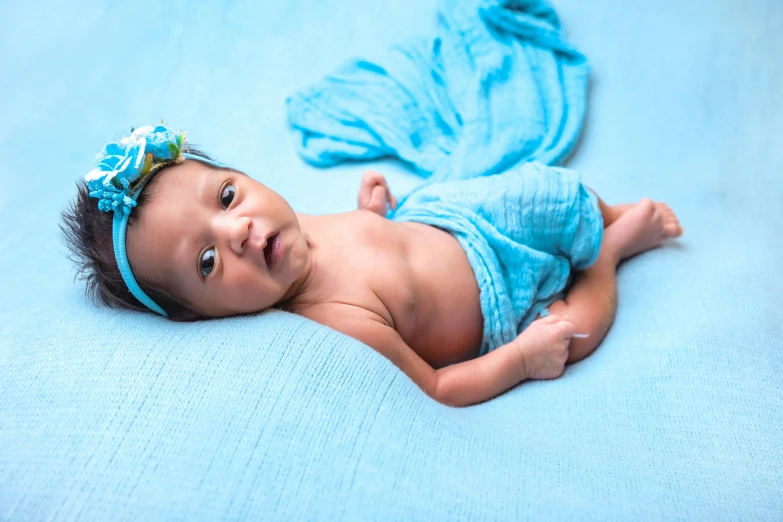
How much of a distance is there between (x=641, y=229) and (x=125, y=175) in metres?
1.08

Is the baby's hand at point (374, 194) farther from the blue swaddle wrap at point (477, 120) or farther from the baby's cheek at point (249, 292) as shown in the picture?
the baby's cheek at point (249, 292)

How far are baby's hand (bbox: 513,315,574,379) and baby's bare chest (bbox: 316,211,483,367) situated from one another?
0.13 metres

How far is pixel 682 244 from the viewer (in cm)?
142

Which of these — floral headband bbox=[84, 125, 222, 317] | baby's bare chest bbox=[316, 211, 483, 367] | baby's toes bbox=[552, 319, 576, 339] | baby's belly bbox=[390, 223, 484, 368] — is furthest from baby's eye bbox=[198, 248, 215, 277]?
baby's toes bbox=[552, 319, 576, 339]

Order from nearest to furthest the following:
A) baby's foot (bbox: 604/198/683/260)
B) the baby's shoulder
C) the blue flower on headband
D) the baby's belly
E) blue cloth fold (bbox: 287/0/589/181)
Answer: the blue flower on headband, the baby's shoulder, the baby's belly, baby's foot (bbox: 604/198/683/260), blue cloth fold (bbox: 287/0/589/181)

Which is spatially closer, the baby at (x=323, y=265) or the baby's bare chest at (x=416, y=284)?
the baby at (x=323, y=265)

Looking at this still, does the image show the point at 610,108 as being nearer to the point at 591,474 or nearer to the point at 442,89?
the point at 442,89

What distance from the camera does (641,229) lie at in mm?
1379

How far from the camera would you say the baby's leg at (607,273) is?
126 cm

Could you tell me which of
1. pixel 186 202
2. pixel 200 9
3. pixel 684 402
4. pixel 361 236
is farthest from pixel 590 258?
pixel 200 9

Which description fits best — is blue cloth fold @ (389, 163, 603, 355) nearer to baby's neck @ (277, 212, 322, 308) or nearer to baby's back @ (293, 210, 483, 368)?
baby's back @ (293, 210, 483, 368)

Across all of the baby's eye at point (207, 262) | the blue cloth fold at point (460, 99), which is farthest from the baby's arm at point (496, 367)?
the blue cloth fold at point (460, 99)

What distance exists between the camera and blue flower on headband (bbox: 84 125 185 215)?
1.00 m

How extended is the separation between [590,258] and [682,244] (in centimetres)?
26
